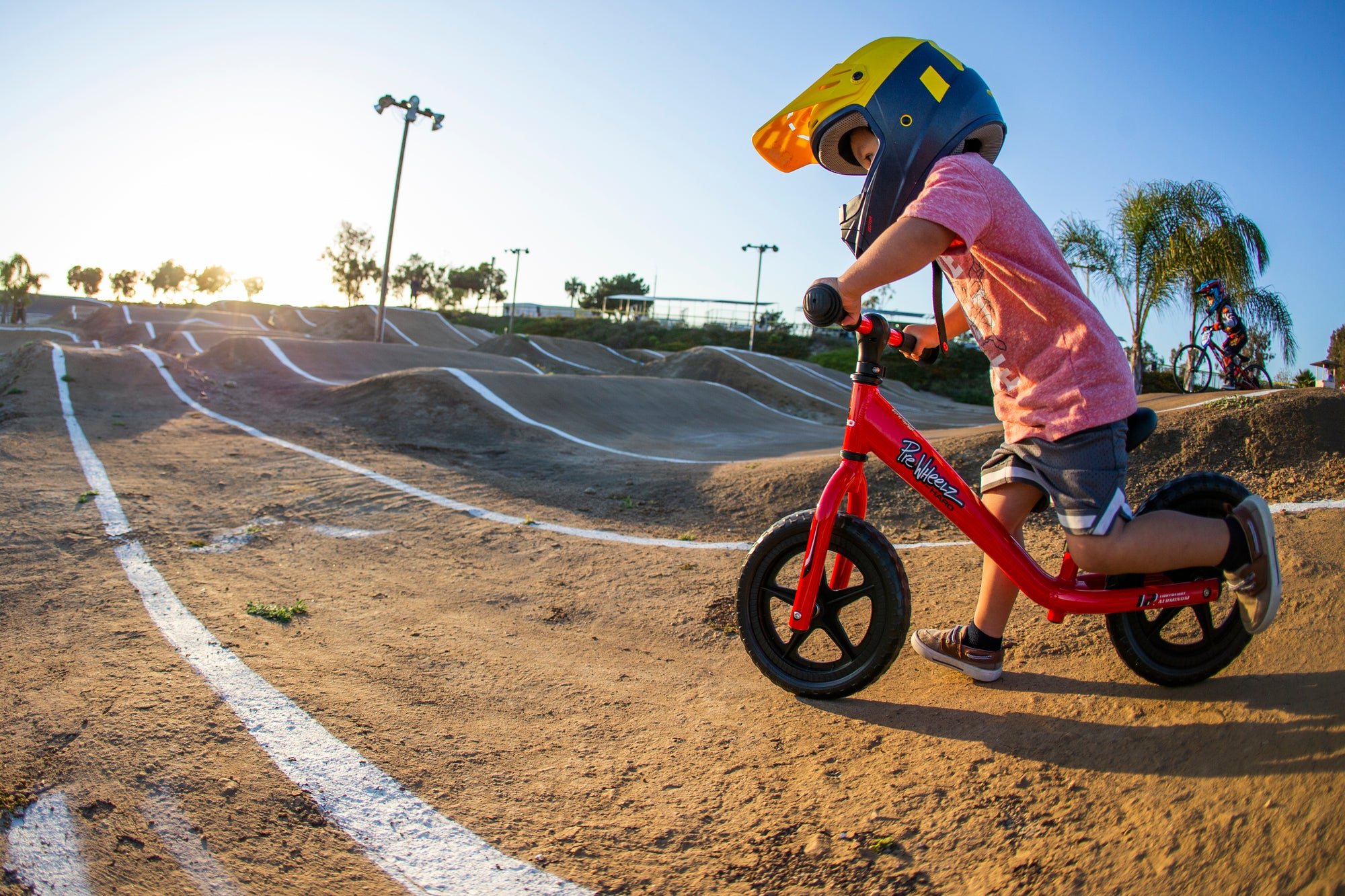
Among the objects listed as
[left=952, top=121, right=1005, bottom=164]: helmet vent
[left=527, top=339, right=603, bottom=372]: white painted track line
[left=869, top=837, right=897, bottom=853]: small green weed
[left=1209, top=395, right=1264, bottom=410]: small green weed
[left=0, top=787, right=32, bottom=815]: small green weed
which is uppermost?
[left=527, top=339, right=603, bottom=372]: white painted track line

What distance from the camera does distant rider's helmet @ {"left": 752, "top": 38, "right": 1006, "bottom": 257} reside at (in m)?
2.38

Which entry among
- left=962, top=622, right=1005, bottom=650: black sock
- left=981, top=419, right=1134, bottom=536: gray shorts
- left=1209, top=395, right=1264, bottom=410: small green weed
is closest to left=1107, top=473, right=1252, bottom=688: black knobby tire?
left=981, top=419, right=1134, bottom=536: gray shorts

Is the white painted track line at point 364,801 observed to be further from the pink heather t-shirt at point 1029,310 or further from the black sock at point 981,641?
the pink heather t-shirt at point 1029,310

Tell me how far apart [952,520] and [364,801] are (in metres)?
1.92

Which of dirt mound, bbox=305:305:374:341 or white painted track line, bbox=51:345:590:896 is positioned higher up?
dirt mound, bbox=305:305:374:341

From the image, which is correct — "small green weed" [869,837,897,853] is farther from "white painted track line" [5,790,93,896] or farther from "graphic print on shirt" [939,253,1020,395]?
"white painted track line" [5,790,93,896]

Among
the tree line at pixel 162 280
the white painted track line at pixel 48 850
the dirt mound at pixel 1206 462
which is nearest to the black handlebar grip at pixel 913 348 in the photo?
the dirt mound at pixel 1206 462

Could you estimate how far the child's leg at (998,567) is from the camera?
244 centimetres

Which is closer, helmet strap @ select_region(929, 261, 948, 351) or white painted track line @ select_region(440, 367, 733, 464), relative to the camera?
helmet strap @ select_region(929, 261, 948, 351)

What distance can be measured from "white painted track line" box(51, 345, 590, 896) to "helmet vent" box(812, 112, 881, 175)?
91.5 inches

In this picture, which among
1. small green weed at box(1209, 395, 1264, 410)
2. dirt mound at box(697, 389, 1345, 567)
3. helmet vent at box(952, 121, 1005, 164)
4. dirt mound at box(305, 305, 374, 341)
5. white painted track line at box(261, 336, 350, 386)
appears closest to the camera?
helmet vent at box(952, 121, 1005, 164)

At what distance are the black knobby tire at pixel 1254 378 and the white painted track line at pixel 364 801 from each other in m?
12.9

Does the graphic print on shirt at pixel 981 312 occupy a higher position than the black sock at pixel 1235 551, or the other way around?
the graphic print on shirt at pixel 981 312

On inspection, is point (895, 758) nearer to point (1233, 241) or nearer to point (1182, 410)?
point (1182, 410)
